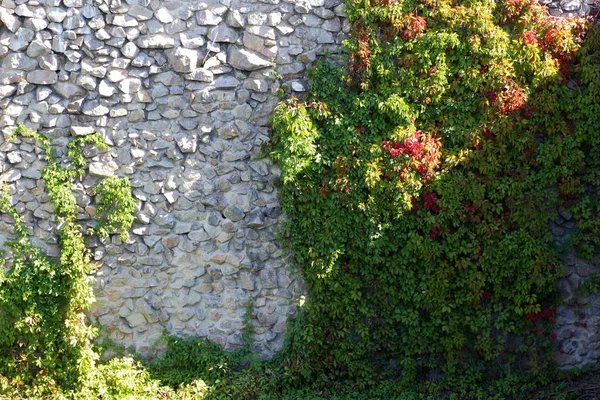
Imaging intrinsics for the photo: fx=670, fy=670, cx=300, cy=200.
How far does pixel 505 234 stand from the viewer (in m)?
5.66

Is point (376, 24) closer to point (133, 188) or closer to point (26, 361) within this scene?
point (133, 188)

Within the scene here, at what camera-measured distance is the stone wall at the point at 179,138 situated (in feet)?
18.2

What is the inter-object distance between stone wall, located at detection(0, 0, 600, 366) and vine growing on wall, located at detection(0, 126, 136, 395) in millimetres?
104

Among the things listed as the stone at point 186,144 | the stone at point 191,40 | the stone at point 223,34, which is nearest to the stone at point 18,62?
the stone at point 191,40

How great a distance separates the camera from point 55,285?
5602 millimetres

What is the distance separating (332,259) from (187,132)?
163cm

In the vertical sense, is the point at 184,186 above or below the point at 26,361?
above

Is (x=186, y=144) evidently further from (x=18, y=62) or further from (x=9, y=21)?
(x=9, y=21)

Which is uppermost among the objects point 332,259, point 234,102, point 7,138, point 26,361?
point 234,102

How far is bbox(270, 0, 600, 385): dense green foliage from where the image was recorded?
18.4 ft

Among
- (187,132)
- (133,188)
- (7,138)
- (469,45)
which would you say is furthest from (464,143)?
(7,138)

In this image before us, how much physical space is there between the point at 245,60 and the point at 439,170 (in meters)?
1.88

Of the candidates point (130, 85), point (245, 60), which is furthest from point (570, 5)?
point (130, 85)

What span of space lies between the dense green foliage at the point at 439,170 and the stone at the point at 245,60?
0.41 meters
